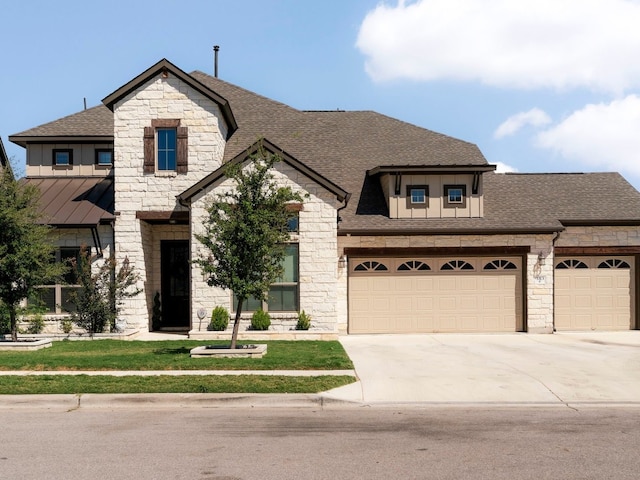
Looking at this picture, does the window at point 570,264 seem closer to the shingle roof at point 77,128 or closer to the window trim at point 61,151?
the shingle roof at point 77,128

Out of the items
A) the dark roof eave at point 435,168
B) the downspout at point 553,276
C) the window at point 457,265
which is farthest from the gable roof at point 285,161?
the downspout at point 553,276

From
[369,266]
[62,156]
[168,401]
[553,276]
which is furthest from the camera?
[62,156]

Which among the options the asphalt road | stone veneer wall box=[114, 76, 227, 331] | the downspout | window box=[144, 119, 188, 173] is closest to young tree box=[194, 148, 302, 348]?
the asphalt road

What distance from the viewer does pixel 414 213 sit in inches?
866

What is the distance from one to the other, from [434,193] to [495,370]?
32.2 feet

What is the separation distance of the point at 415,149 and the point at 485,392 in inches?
575

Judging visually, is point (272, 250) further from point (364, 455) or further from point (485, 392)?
point (364, 455)

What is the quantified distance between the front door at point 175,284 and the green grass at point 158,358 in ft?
13.8

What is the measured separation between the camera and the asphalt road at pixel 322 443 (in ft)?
22.2

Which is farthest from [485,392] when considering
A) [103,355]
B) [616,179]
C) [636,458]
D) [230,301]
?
[616,179]

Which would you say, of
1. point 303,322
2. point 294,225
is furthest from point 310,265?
point 303,322

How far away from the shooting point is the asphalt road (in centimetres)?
678

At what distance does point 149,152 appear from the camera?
67.3ft

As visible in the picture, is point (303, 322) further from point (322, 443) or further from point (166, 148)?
point (322, 443)
